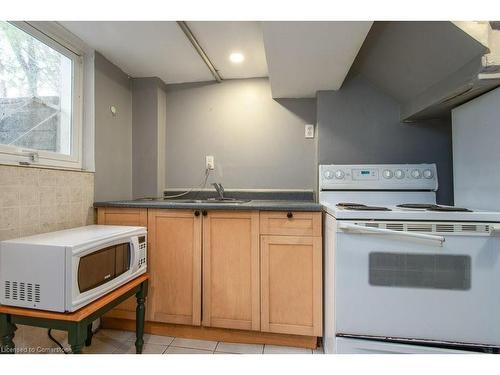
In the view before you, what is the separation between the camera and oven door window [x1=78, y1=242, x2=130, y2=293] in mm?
1113

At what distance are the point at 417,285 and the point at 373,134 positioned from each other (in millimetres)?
1145

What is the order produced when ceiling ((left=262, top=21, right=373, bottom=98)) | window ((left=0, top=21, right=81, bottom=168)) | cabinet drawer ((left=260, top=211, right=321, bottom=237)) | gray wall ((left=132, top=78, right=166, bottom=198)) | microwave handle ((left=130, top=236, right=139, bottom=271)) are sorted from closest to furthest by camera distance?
ceiling ((left=262, top=21, right=373, bottom=98)) < window ((left=0, top=21, right=81, bottom=168)) < microwave handle ((left=130, top=236, right=139, bottom=271)) < cabinet drawer ((left=260, top=211, right=321, bottom=237)) < gray wall ((left=132, top=78, right=166, bottom=198))

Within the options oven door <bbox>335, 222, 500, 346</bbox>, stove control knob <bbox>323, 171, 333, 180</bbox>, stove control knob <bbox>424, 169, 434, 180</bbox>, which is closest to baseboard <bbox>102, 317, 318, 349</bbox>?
oven door <bbox>335, 222, 500, 346</bbox>

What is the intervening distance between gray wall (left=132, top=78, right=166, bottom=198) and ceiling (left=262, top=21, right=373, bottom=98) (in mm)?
1064

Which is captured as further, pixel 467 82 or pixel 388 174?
pixel 388 174

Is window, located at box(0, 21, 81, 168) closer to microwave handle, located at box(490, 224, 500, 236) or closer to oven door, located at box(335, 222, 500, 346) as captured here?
oven door, located at box(335, 222, 500, 346)

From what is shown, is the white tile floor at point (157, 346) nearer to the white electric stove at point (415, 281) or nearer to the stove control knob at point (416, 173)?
the white electric stove at point (415, 281)

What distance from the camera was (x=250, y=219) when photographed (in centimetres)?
155

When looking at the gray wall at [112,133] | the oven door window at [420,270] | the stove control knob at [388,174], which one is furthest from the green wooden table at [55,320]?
the stove control knob at [388,174]

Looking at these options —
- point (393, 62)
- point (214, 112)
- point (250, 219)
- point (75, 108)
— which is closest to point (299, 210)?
point (250, 219)

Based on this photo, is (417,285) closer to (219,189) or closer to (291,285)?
(291,285)

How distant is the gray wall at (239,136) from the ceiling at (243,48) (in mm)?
125

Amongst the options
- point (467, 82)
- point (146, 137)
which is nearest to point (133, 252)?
point (146, 137)

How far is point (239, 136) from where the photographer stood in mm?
2201
